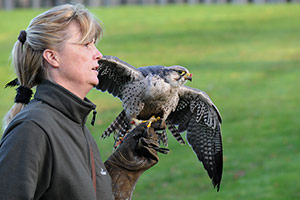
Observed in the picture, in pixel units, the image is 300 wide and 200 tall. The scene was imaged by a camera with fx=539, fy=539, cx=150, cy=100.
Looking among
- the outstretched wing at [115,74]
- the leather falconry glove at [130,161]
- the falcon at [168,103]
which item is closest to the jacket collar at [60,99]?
the leather falconry glove at [130,161]

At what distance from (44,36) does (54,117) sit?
34cm

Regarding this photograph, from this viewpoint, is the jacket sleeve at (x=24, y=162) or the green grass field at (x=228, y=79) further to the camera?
the green grass field at (x=228, y=79)

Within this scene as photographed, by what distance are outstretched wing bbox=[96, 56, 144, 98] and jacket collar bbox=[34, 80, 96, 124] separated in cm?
213

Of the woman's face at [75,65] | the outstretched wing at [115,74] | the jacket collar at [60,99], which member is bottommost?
the outstretched wing at [115,74]

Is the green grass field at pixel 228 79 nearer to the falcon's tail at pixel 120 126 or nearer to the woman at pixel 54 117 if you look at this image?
the woman at pixel 54 117

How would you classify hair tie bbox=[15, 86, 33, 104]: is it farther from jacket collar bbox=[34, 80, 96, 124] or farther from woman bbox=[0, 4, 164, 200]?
jacket collar bbox=[34, 80, 96, 124]

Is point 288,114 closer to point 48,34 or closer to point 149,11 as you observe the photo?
point 48,34

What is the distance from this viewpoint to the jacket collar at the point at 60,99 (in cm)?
224

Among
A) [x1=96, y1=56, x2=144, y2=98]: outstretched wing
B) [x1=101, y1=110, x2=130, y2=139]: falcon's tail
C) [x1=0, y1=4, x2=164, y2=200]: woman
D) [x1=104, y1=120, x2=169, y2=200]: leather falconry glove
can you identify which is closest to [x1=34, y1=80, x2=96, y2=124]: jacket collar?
[x1=0, y1=4, x2=164, y2=200]: woman

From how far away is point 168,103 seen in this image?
14.5 ft

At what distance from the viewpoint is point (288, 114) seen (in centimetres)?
1174

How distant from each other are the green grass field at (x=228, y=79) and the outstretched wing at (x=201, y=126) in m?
2.11

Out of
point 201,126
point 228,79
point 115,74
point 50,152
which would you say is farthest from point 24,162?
Answer: point 228,79

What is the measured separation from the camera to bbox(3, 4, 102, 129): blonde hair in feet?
7.39
